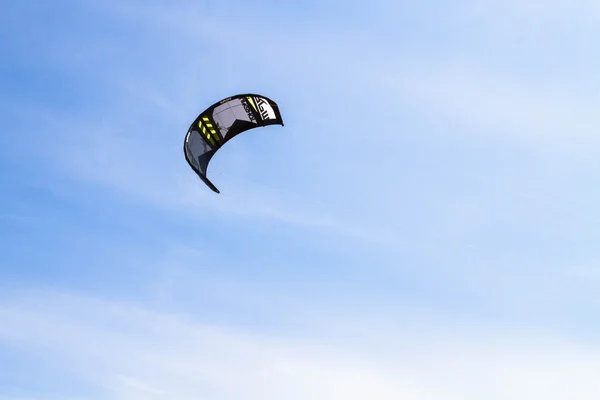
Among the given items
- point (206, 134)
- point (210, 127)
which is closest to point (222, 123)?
point (210, 127)

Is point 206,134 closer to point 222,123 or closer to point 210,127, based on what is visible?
point 210,127

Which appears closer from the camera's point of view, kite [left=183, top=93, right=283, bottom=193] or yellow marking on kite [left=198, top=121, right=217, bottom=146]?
kite [left=183, top=93, right=283, bottom=193]

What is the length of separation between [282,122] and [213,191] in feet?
14.8

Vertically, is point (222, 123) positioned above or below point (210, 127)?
above

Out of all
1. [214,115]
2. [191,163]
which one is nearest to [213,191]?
[191,163]

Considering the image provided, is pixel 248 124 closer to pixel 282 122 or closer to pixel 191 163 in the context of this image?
pixel 282 122

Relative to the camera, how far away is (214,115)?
26.2 meters

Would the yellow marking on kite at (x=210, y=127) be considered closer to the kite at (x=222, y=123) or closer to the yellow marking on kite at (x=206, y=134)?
the kite at (x=222, y=123)

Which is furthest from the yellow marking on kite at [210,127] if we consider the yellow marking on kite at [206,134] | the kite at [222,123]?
the yellow marking on kite at [206,134]

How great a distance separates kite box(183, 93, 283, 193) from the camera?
25.3m

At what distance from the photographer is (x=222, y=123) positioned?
26.9 m

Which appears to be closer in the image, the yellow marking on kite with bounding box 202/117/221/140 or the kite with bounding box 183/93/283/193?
the kite with bounding box 183/93/283/193

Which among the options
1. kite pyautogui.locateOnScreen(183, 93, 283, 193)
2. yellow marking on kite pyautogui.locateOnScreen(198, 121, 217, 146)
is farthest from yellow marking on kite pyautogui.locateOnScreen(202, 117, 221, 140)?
A: yellow marking on kite pyautogui.locateOnScreen(198, 121, 217, 146)

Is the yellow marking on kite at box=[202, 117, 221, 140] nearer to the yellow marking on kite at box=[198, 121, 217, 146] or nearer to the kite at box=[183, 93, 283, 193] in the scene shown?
the kite at box=[183, 93, 283, 193]
